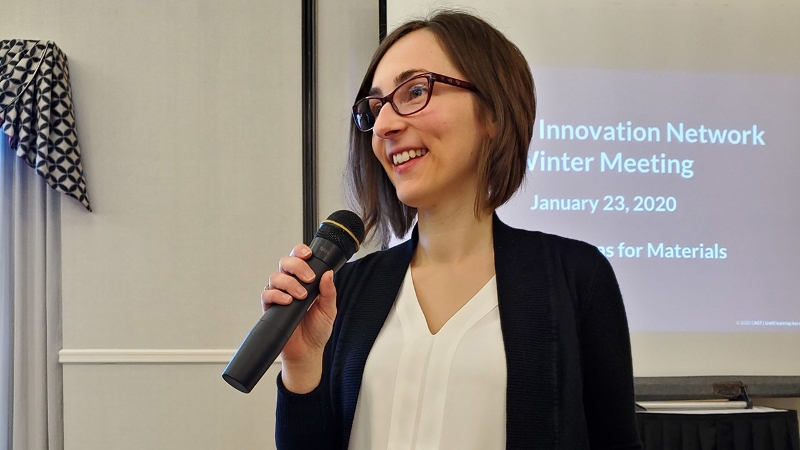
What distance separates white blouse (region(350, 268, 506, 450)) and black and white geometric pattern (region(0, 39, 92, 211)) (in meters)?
2.25

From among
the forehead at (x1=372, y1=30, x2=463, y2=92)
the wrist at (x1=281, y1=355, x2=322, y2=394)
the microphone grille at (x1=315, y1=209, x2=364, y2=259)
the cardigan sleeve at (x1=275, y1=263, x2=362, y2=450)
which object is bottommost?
the cardigan sleeve at (x1=275, y1=263, x2=362, y2=450)

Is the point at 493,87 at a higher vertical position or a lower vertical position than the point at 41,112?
lower

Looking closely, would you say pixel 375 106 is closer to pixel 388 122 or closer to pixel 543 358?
pixel 388 122

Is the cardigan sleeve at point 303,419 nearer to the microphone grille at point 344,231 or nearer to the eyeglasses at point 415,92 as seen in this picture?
the microphone grille at point 344,231

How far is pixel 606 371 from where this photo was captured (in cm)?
91

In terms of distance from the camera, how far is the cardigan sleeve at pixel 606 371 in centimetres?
91

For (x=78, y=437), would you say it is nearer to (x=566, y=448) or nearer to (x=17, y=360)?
(x=17, y=360)

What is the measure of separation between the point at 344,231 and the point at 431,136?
0.19m

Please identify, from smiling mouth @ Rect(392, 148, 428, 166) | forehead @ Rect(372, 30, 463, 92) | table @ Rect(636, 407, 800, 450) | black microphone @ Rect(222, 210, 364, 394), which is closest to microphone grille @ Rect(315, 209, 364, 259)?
black microphone @ Rect(222, 210, 364, 394)

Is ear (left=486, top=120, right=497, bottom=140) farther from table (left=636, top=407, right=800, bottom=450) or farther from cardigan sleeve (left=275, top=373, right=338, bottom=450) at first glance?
table (left=636, top=407, right=800, bottom=450)

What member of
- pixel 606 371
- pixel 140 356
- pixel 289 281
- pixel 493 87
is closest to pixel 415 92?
→ pixel 493 87

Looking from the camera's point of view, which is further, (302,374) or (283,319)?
(302,374)

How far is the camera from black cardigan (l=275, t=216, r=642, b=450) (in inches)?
33.8

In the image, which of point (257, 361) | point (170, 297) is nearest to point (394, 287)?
point (257, 361)
